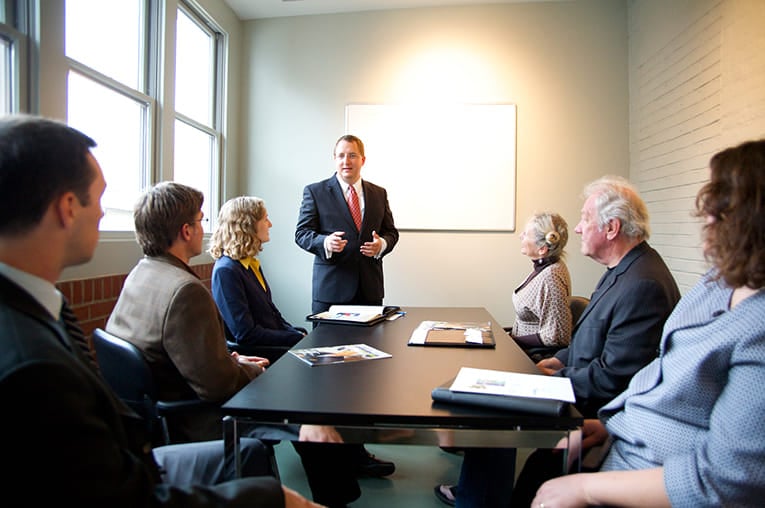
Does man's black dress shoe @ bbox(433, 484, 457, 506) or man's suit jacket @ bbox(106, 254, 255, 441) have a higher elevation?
man's suit jacket @ bbox(106, 254, 255, 441)

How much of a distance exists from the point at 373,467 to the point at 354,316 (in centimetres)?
76

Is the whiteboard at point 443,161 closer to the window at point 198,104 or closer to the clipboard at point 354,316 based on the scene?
the window at point 198,104

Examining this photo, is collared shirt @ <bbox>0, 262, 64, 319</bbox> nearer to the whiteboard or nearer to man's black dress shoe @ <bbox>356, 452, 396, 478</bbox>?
man's black dress shoe @ <bbox>356, 452, 396, 478</bbox>

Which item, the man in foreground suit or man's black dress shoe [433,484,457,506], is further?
man's black dress shoe [433,484,457,506]

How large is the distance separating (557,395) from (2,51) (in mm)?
2694

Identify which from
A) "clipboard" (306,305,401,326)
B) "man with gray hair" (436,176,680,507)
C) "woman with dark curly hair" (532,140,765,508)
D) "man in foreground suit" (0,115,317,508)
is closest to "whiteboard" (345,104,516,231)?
"clipboard" (306,305,401,326)

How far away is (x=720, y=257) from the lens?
1086 mm

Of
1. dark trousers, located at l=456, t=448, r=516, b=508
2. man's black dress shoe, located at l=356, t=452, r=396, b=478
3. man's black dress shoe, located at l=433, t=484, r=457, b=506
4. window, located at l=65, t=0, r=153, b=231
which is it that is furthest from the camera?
window, located at l=65, t=0, r=153, b=231

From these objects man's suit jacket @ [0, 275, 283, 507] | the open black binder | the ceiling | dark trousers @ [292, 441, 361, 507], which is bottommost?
dark trousers @ [292, 441, 361, 507]

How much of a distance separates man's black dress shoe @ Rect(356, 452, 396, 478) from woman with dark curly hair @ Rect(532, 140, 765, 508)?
4.88ft

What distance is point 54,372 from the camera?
2.27 feet

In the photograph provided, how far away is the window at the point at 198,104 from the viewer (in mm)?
4004

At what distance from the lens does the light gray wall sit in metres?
4.50

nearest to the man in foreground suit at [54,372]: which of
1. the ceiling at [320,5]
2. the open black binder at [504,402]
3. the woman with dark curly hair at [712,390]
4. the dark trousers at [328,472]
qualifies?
the open black binder at [504,402]
